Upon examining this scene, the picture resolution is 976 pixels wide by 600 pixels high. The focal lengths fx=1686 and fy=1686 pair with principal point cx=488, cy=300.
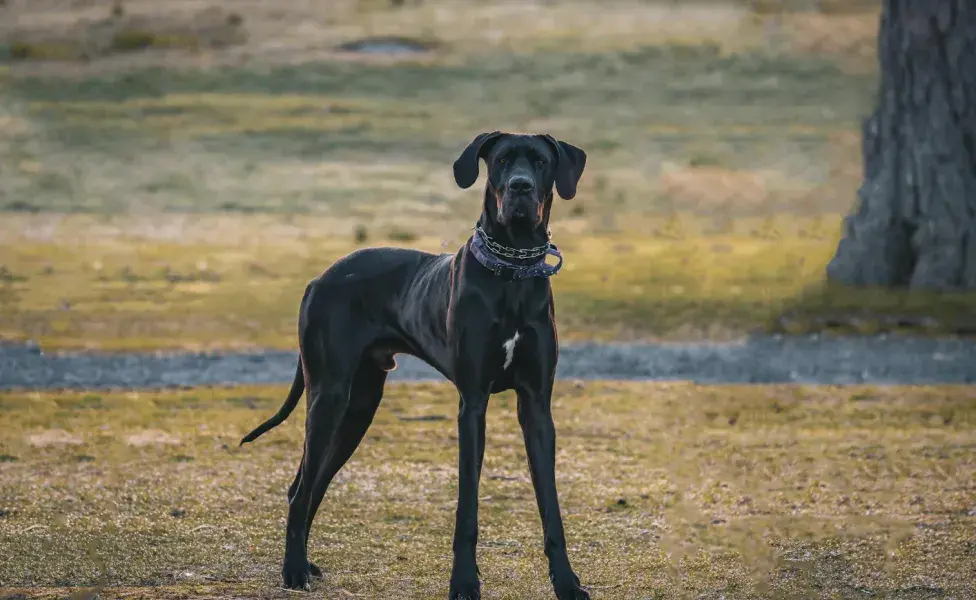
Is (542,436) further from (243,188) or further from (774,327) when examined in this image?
(243,188)

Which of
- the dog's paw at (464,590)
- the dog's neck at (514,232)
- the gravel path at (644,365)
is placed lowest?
the gravel path at (644,365)

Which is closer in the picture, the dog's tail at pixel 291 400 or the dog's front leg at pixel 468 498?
the dog's front leg at pixel 468 498

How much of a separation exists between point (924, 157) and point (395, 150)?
11.0 metres

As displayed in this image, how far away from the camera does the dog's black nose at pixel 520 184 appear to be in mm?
6992

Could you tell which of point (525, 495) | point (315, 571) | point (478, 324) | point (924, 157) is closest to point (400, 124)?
point (924, 157)

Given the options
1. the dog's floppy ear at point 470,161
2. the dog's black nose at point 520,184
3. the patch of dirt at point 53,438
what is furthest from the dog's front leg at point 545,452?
the patch of dirt at point 53,438

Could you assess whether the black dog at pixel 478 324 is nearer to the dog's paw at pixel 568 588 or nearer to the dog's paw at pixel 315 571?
the dog's paw at pixel 568 588

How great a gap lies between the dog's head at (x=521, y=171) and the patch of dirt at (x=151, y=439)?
4.84 meters

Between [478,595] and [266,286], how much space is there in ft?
37.4

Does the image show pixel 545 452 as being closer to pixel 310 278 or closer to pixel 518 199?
pixel 518 199

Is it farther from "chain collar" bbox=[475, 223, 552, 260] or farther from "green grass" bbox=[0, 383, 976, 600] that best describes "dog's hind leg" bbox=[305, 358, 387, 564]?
"chain collar" bbox=[475, 223, 552, 260]

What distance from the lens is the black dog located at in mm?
7113

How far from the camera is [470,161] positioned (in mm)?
7312

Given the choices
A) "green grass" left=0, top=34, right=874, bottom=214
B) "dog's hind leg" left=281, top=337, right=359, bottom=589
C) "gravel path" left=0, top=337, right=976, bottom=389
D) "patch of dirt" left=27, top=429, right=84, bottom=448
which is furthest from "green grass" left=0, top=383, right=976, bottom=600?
"green grass" left=0, top=34, right=874, bottom=214
